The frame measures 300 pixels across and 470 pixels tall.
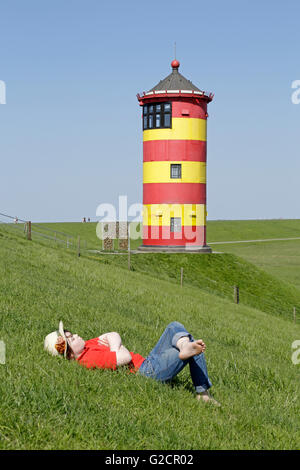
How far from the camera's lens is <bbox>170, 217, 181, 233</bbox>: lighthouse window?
127 feet

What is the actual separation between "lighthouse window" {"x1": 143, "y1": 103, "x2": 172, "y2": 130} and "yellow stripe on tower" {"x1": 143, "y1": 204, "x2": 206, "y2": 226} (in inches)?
214

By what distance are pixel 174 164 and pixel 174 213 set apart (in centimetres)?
330

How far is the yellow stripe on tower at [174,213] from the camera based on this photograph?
3872 cm

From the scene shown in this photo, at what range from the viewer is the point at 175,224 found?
128ft

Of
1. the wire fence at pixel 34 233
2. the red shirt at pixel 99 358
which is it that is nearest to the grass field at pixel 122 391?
the red shirt at pixel 99 358

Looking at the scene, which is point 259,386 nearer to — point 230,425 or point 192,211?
point 230,425

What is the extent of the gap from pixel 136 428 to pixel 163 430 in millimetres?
245

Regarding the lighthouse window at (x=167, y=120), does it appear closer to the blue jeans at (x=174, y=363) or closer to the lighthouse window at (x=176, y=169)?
the lighthouse window at (x=176, y=169)

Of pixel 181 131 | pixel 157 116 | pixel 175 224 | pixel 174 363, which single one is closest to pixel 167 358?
pixel 174 363

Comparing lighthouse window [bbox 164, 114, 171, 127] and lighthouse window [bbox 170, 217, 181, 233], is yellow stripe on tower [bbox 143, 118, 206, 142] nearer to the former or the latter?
lighthouse window [bbox 164, 114, 171, 127]

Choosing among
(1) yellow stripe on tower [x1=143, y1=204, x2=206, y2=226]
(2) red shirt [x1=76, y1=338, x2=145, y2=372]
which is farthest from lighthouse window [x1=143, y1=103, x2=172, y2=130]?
(2) red shirt [x1=76, y1=338, x2=145, y2=372]

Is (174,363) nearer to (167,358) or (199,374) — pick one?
(167,358)

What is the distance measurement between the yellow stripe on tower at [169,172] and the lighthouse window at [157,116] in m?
2.57

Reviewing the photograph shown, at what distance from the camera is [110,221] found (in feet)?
162
